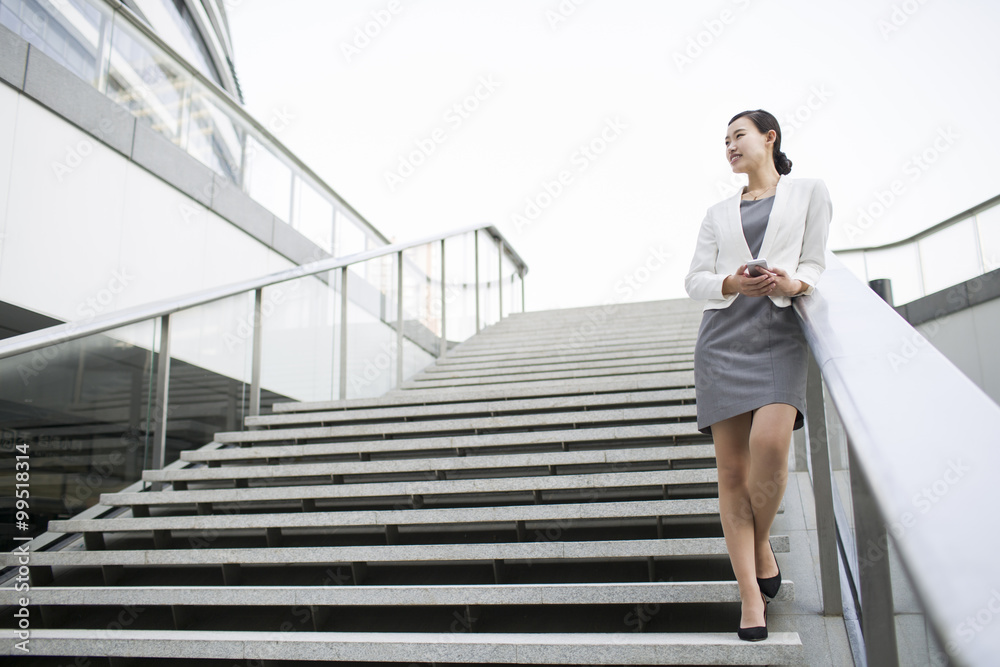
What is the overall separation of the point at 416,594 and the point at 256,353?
9.20ft

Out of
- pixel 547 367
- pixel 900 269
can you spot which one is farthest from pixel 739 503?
pixel 900 269

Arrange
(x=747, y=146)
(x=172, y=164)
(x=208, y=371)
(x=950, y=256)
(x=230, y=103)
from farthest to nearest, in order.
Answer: (x=950, y=256), (x=230, y=103), (x=172, y=164), (x=208, y=371), (x=747, y=146)

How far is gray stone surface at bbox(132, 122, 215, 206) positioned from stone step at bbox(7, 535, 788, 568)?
122 inches

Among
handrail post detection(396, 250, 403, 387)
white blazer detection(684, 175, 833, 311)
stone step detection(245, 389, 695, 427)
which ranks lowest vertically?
stone step detection(245, 389, 695, 427)

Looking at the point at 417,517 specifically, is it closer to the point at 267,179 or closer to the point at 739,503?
the point at 739,503

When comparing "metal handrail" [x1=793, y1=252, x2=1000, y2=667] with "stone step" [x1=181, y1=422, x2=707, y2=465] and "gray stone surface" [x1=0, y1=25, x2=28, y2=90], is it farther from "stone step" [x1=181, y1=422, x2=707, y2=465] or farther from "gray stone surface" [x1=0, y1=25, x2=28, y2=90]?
"gray stone surface" [x1=0, y1=25, x2=28, y2=90]

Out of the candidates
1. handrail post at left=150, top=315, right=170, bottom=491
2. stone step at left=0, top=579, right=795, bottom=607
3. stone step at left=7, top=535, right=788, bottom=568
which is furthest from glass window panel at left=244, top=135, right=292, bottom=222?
stone step at left=0, top=579, right=795, bottom=607

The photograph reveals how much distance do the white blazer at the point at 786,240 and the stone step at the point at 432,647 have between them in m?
0.84

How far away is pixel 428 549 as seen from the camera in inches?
94.7

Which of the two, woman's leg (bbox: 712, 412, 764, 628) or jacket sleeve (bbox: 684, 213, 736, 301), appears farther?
jacket sleeve (bbox: 684, 213, 736, 301)

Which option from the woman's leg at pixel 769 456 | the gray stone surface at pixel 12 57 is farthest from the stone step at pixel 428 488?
the gray stone surface at pixel 12 57

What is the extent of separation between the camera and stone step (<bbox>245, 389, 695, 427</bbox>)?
3.77 meters

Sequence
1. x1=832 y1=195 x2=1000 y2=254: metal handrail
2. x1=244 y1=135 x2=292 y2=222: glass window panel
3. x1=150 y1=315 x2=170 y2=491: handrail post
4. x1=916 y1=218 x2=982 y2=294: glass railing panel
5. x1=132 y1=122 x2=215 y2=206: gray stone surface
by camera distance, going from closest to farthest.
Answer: x1=150 y1=315 x2=170 y2=491: handrail post
x1=132 y1=122 x2=215 y2=206: gray stone surface
x1=244 y1=135 x2=292 y2=222: glass window panel
x1=832 y1=195 x2=1000 y2=254: metal handrail
x1=916 y1=218 x2=982 y2=294: glass railing panel

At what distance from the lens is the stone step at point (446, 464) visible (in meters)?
2.89
